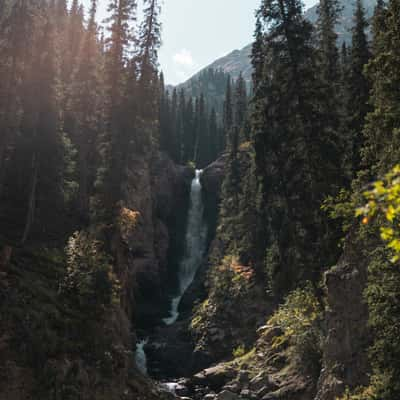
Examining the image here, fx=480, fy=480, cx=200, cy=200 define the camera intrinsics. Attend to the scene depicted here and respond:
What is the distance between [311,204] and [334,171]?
1.83 m

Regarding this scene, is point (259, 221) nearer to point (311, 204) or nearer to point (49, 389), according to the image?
point (311, 204)

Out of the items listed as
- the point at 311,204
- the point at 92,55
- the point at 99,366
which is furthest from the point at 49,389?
the point at 92,55

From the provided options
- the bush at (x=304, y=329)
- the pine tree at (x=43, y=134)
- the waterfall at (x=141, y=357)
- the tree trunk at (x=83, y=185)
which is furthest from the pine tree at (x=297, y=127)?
the tree trunk at (x=83, y=185)

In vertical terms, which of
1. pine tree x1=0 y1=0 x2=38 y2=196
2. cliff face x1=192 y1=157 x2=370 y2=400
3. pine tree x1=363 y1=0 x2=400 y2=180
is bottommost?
cliff face x1=192 y1=157 x2=370 y2=400

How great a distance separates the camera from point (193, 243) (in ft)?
194

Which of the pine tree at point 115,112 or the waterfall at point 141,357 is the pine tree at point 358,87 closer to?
the pine tree at point 115,112

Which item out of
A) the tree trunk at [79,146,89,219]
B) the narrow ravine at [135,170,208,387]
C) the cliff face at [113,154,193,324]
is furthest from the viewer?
the narrow ravine at [135,170,208,387]

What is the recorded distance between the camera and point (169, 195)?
200 feet

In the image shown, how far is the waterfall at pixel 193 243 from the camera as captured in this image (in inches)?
2153

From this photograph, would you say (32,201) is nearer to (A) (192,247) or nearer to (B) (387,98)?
(B) (387,98)

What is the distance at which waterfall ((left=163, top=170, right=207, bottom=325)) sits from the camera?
54688mm

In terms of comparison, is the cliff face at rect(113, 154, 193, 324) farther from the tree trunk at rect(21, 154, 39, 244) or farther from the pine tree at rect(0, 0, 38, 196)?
the pine tree at rect(0, 0, 38, 196)

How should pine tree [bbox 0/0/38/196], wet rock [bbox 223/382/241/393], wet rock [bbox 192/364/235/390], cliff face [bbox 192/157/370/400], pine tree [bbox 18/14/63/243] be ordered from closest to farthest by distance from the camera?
cliff face [bbox 192/157/370/400], wet rock [bbox 223/382/241/393], wet rock [bbox 192/364/235/390], pine tree [bbox 0/0/38/196], pine tree [bbox 18/14/63/243]

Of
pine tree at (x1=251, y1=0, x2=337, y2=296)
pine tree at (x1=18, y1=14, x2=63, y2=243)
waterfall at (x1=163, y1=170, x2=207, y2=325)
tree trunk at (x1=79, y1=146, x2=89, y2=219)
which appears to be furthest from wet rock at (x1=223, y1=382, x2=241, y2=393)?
waterfall at (x1=163, y1=170, x2=207, y2=325)
